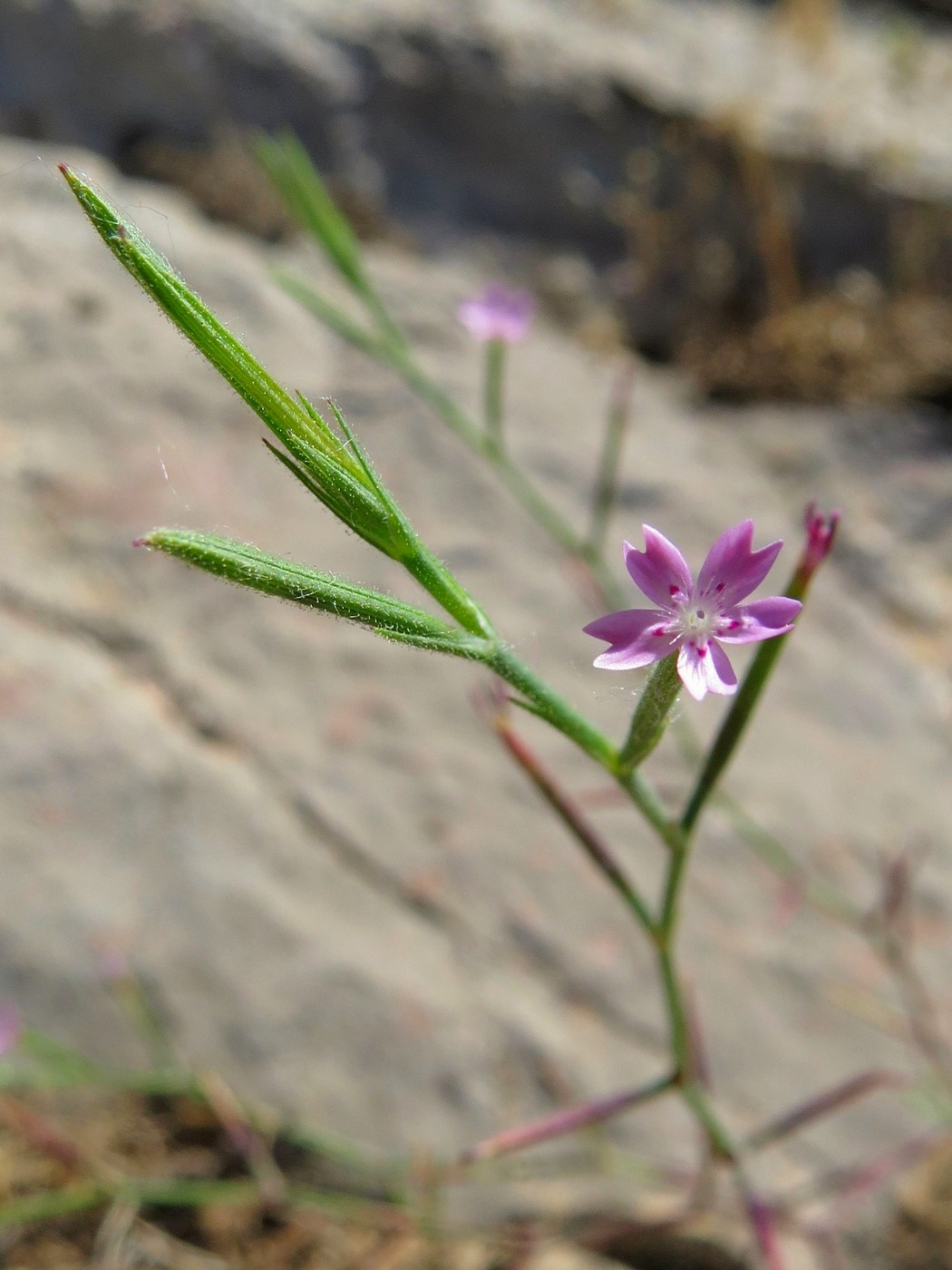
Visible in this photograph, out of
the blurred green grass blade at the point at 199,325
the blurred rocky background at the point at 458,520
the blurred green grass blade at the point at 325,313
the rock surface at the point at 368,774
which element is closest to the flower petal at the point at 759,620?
the blurred green grass blade at the point at 199,325

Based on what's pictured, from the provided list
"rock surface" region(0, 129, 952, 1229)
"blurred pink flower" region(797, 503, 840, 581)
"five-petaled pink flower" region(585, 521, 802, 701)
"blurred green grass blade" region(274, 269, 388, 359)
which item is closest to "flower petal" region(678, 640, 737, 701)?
"five-petaled pink flower" region(585, 521, 802, 701)

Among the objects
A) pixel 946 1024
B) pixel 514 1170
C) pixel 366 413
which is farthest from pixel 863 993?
pixel 366 413

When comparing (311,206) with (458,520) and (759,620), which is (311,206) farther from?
(759,620)

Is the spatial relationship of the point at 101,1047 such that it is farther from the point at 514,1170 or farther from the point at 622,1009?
the point at 622,1009

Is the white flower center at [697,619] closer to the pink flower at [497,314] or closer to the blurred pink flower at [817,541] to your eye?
the blurred pink flower at [817,541]

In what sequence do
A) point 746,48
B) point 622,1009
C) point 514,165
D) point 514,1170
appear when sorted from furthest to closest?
point 746,48 → point 514,165 → point 622,1009 → point 514,1170

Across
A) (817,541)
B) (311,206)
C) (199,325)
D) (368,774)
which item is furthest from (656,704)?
(368,774)

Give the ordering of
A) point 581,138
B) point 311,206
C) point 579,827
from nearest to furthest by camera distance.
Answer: point 579,827 → point 311,206 → point 581,138
